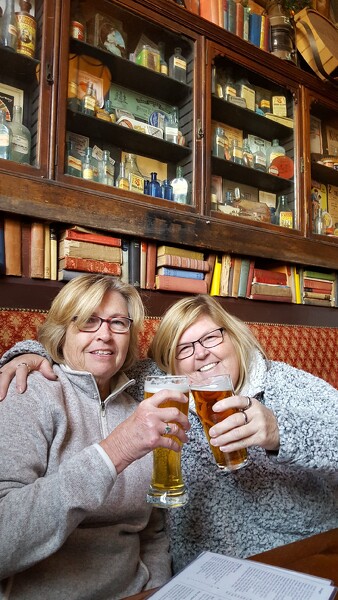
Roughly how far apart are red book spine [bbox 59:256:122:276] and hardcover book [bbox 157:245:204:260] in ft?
0.88

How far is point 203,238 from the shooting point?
253 cm

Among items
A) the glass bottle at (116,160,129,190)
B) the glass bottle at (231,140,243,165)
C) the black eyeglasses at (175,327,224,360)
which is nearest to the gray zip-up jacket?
the black eyeglasses at (175,327,224,360)

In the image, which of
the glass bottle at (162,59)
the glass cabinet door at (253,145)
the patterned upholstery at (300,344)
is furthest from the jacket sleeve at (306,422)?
the glass bottle at (162,59)

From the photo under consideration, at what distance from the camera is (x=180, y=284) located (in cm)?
247

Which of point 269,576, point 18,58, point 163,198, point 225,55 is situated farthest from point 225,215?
point 269,576

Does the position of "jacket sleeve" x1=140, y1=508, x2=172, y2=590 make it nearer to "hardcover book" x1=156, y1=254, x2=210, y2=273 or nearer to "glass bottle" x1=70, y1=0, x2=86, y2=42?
"hardcover book" x1=156, y1=254, x2=210, y2=273

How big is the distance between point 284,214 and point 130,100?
1.20m

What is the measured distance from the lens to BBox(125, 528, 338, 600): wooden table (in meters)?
0.78

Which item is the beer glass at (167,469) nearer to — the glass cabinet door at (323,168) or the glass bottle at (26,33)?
the glass bottle at (26,33)

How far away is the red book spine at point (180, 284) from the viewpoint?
242 cm

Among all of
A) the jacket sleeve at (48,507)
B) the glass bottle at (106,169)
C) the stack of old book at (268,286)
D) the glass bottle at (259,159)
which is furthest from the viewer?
the glass bottle at (259,159)

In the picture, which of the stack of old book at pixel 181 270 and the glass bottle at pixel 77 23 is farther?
the stack of old book at pixel 181 270

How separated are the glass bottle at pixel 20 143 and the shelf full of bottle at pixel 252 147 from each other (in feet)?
3.68

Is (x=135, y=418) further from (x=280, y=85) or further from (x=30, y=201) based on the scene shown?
(x=280, y=85)
